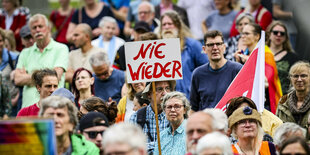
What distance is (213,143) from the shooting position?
22.3 feet

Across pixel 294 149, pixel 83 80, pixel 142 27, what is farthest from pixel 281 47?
pixel 294 149

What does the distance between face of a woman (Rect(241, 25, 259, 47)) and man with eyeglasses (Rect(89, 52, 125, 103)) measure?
7.00ft

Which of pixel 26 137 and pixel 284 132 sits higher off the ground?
pixel 26 137

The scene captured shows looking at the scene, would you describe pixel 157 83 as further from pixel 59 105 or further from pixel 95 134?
pixel 59 105

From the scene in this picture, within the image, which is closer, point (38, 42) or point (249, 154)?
point (249, 154)

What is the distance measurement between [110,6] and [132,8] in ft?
2.44

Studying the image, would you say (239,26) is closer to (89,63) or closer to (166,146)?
(89,63)

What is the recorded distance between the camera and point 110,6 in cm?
1697

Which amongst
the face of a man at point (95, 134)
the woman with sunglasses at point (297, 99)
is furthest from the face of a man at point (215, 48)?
the face of a man at point (95, 134)

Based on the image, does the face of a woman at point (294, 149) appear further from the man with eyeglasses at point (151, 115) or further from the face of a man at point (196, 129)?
the man with eyeglasses at point (151, 115)

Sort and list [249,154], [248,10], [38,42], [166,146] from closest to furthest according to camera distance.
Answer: [249,154] < [166,146] < [38,42] < [248,10]

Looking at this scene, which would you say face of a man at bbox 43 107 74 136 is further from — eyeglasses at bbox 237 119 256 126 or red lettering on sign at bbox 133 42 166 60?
red lettering on sign at bbox 133 42 166 60

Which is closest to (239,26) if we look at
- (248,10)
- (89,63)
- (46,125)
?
(248,10)

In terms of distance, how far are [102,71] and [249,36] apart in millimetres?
2476
